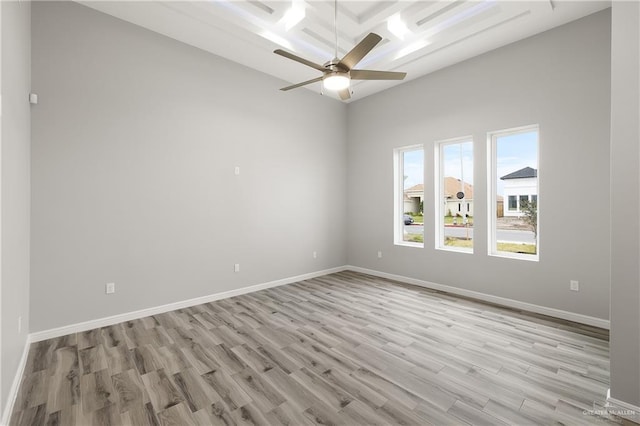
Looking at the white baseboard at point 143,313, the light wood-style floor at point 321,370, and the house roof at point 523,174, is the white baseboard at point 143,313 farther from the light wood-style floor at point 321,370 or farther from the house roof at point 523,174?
the house roof at point 523,174

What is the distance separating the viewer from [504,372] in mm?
2406

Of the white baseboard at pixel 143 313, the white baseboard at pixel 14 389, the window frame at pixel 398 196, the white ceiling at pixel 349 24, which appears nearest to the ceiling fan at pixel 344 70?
the white ceiling at pixel 349 24

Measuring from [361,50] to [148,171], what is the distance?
2.94 metres

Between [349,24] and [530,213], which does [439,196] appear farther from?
[349,24]

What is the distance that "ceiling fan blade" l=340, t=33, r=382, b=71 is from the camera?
2.21 metres

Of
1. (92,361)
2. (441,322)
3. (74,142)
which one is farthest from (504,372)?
(74,142)

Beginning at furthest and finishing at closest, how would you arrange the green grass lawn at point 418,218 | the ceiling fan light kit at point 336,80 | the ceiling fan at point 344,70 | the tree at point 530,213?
the green grass lawn at point 418,218, the tree at point 530,213, the ceiling fan light kit at point 336,80, the ceiling fan at point 344,70

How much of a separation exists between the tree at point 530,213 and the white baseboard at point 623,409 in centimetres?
239

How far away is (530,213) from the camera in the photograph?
158 inches

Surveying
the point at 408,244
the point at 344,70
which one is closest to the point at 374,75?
the point at 344,70

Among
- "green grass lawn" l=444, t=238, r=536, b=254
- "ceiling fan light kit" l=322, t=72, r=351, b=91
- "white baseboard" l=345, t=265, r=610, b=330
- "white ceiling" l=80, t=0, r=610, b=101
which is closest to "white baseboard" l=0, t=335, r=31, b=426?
"ceiling fan light kit" l=322, t=72, r=351, b=91

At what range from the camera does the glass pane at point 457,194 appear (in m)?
4.63

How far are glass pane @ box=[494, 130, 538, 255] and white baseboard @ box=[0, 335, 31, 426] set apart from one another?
5.30m

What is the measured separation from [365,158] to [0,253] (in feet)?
17.3
